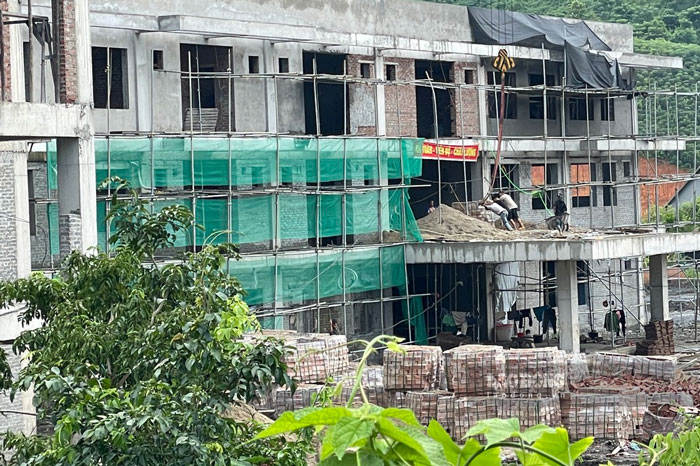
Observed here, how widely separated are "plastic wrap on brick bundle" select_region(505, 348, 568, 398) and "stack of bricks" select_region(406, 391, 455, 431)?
3.84 feet

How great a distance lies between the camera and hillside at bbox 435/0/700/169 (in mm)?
69375

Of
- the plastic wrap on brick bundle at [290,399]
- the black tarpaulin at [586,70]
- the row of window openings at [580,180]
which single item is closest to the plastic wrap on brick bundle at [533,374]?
the plastic wrap on brick bundle at [290,399]

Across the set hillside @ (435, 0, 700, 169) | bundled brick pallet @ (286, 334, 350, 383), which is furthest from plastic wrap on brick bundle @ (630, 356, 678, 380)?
hillside @ (435, 0, 700, 169)

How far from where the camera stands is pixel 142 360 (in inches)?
362

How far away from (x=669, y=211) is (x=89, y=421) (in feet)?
177

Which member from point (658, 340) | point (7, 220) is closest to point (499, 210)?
point (658, 340)

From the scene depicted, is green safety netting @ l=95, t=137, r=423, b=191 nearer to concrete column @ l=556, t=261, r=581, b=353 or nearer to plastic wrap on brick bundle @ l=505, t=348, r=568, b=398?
concrete column @ l=556, t=261, r=581, b=353

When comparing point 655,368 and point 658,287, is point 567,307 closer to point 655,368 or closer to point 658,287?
point 655,368

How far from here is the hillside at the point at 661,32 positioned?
69.4m

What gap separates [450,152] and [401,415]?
29934 mm

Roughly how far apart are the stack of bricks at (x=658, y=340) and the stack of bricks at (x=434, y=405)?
1159 centimetres

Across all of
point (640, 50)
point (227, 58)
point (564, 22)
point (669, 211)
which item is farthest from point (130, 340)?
point (640, 50)

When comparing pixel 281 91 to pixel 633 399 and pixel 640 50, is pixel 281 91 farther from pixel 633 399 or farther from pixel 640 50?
pixel 640 50

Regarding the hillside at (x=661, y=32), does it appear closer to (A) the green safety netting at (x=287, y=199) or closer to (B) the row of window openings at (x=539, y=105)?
(B) the row of window openings at (x=539, y=105)
